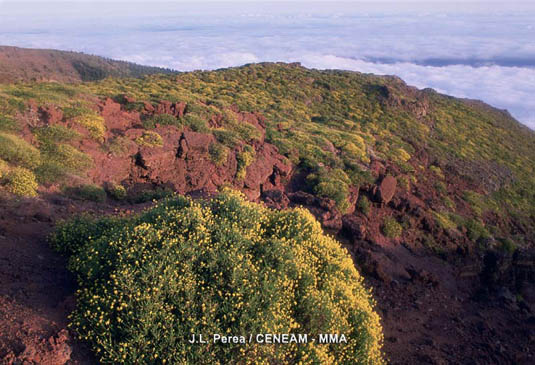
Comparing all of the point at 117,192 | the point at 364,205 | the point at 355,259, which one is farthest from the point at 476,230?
the point at 117,192

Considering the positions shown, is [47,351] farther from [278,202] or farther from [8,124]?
[8,124]

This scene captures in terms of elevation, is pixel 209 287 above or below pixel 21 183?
below

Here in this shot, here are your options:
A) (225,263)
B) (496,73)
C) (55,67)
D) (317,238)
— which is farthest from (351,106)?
(496,73)

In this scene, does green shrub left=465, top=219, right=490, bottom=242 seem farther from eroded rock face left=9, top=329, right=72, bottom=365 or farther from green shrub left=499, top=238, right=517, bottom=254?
eroded rock face left=9, top=329, right=72, bottom=365

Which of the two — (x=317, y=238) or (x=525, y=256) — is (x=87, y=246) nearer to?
(x=317, y=238)

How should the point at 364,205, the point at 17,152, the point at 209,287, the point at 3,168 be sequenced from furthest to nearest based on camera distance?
the point at 364,205 < the point at 17,152 < the point at 3,168 < the point at 209,287

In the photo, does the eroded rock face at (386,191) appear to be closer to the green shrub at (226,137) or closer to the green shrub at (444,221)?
the green shrub at (444,221)
